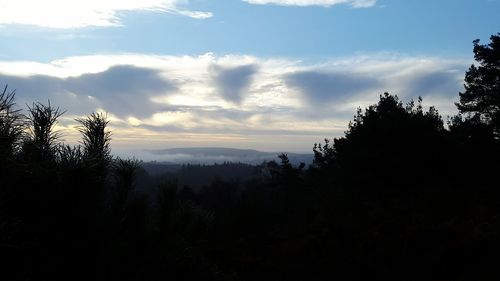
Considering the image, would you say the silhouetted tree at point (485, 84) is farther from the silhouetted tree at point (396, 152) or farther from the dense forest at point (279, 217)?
the silhouetted tree at point (396, 152)

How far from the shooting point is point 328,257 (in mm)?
11938

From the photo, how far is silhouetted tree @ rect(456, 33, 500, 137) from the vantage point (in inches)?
1096

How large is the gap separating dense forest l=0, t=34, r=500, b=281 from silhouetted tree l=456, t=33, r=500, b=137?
0.08 meters

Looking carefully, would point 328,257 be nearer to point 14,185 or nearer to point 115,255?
point 115,255

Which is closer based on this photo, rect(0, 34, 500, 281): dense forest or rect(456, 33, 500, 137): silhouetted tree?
rect(0, 34, 500, 281): dense forest

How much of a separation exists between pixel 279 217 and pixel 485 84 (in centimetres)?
1595

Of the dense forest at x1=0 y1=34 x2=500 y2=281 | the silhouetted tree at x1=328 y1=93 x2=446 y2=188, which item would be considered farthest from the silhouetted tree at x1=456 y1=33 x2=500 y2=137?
the silhouetted tree at x1=328 y1=93 x2=446 y2=188

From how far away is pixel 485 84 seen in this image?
28844mm

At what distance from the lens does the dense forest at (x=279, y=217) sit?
3.01 metres

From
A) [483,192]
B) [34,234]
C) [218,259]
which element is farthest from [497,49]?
[34,234]

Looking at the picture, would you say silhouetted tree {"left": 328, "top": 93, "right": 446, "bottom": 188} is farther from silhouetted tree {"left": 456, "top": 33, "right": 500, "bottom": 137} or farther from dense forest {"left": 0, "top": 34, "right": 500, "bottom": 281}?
silhouetted tree {"left": 456, "top": 33, "right": 500, "bottom": 137}

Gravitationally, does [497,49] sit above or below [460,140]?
above

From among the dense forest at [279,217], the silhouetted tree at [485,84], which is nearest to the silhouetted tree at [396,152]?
the dense forest at [279,217]

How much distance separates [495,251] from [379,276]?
2656 millimetres
